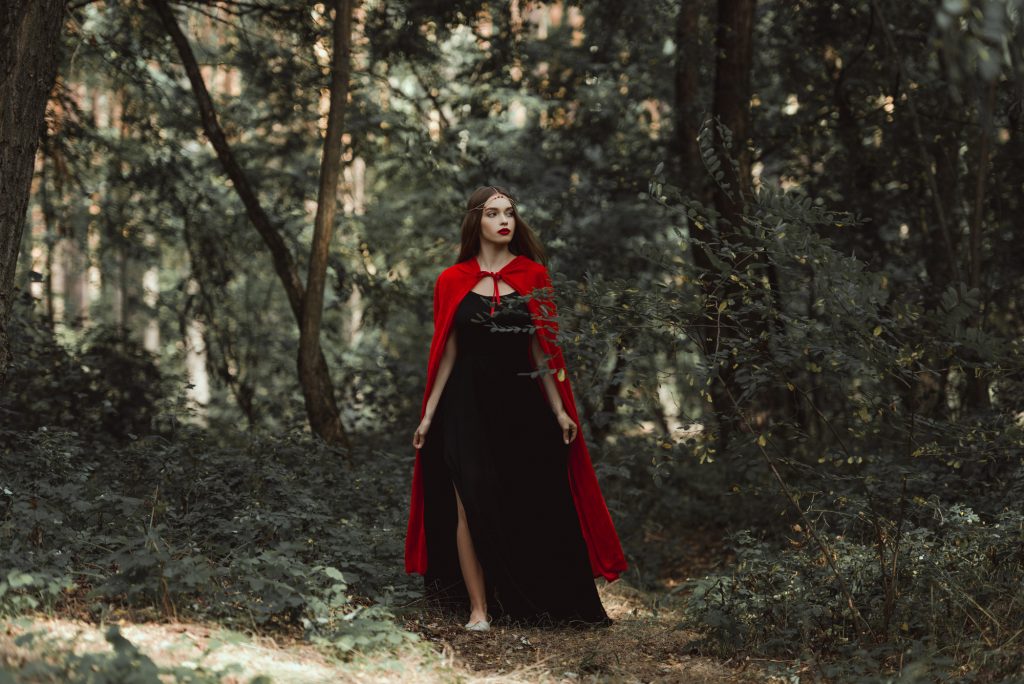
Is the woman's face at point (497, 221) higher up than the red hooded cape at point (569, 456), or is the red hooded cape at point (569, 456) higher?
the woman's face at point (497, 221)

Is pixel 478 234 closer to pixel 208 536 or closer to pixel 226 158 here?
pixel 208 536

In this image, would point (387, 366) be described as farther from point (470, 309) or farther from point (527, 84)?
point (470, 309)

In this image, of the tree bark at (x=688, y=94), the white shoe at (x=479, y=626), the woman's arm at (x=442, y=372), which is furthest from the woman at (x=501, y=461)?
the tree bark at (x=688, y=94)

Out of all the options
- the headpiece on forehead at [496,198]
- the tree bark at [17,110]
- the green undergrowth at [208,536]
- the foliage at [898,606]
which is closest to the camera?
the foliage at [898,606]

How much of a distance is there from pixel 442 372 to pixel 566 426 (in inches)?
30.2

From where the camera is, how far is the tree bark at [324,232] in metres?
8.75

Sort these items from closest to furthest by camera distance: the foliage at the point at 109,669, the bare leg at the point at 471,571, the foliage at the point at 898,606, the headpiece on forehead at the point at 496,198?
the foliage at the point at 109,669
the foliage at the point at 898,606
the bare leg at the point at 471,571
the headpiece on forehead at the point at 496,198

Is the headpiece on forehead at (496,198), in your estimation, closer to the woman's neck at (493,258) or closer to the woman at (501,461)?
the woman at (501,461)

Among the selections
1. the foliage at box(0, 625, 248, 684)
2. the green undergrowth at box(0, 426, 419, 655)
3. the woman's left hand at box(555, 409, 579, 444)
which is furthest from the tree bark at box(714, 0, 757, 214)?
the foliage at box(0, 625, 248, 684)

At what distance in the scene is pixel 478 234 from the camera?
581 cm

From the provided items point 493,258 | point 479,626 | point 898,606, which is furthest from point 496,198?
point 898,606

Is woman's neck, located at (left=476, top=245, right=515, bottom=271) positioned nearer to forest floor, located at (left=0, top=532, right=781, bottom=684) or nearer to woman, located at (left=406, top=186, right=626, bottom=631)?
woman, located at (left=406, top=186, right=626, bottom=631)

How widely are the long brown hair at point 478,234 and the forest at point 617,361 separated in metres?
0.41

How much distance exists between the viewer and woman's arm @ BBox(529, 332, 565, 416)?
5707 millimetres
